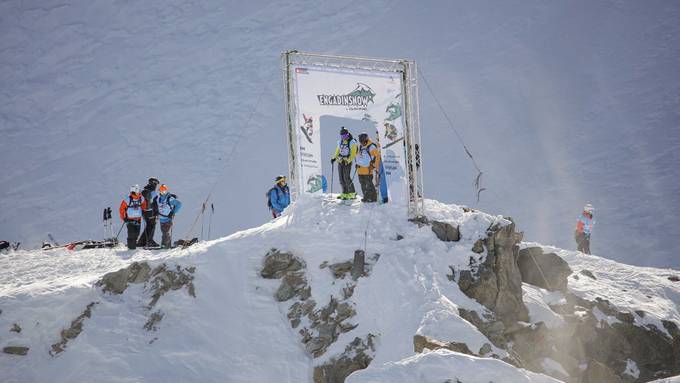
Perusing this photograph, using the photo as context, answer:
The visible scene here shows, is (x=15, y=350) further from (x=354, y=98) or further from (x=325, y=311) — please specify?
(x=354, y=98)

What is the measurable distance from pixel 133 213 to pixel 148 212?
0.30 meters

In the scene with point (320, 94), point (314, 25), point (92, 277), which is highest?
point (314, 25)

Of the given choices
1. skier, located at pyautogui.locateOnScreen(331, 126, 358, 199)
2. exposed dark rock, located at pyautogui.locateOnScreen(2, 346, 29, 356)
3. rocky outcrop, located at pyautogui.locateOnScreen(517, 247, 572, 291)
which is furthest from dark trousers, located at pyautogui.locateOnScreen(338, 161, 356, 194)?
exposed dark rock, located at pyautogui.locateOnScreen(2, 346, 29, 356)

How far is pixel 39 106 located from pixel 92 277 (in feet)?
102

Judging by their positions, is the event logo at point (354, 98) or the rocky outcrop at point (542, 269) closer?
the rocky outcrop at point (542, 269)

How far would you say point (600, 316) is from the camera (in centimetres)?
1169

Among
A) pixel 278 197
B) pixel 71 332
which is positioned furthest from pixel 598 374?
pixel 71 332

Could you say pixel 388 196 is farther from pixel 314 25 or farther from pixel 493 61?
pixel 314 25

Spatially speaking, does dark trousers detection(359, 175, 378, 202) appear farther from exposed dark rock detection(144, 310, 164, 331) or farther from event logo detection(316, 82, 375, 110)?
exposed dark rock detection(144, 310, 164, 331)

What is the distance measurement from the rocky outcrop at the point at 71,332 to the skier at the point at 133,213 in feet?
10.8

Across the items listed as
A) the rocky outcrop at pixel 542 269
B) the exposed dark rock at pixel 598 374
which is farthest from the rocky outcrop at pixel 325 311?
the exposed dark rock at pixel 598 374

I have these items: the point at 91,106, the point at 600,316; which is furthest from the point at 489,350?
the point at 91,106

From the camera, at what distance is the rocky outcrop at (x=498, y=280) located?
10.1 m

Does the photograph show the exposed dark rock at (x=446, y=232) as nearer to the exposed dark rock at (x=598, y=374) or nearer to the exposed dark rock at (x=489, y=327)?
the exposed dark rock at (x=489, y=327)
